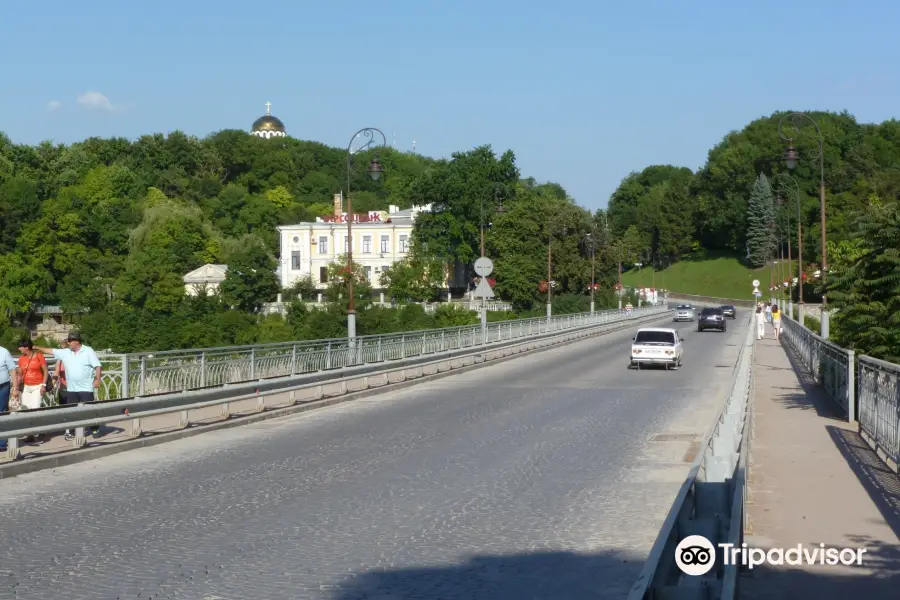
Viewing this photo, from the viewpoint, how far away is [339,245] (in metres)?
119

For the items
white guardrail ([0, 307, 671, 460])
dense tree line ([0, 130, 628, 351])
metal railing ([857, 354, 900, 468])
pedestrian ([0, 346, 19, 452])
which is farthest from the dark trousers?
dense tree line ([0, 130, 628, 351])

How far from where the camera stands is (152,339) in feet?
300

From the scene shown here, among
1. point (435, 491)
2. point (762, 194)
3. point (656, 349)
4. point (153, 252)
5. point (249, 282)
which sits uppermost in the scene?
point (762, 194)

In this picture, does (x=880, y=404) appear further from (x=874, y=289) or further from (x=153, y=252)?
(x=153, y=252)

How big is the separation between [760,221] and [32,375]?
154524 mm

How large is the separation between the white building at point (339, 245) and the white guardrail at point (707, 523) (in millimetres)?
105002

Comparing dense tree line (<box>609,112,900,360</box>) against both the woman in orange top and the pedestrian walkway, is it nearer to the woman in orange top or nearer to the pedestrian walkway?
the pedestrian walkway

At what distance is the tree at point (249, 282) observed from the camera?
10194 cm

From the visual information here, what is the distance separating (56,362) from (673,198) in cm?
17509

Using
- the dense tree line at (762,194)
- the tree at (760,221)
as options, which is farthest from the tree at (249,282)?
the tree at (760,221)

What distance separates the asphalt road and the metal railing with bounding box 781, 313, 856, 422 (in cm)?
258

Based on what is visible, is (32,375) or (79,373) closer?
(32,375)

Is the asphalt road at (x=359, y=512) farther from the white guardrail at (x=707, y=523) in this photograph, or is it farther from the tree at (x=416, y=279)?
the tree at (x=416, y=279)

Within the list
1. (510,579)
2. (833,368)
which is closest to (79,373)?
(510,579)
